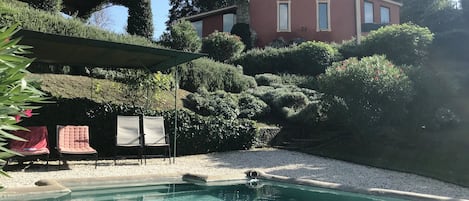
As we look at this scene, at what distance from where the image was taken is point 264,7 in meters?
29.0

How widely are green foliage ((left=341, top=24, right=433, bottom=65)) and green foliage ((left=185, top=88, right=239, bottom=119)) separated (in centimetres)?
913

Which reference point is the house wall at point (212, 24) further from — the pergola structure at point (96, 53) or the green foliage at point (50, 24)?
the pergola structure at point (96, 53)

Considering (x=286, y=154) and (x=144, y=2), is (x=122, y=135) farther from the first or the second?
(x=144, y=2)

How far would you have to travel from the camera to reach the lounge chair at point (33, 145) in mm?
8836


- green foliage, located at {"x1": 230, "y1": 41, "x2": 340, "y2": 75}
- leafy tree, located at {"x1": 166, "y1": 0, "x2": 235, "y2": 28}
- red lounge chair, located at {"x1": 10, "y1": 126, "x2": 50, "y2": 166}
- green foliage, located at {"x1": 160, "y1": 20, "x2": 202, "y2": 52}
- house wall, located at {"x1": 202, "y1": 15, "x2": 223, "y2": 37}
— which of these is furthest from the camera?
leafy tree, located at {"x1": 166, "y1": 0, "x2": 235, "y2": 28}

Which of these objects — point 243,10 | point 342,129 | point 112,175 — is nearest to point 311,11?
point 243,10

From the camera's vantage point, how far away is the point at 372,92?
12.1 m

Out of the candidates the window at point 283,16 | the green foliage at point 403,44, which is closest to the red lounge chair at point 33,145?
the green foliage at point 403,44

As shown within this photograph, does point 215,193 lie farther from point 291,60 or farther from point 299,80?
point 291,60

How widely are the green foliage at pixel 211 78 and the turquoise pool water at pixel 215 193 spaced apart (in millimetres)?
8589

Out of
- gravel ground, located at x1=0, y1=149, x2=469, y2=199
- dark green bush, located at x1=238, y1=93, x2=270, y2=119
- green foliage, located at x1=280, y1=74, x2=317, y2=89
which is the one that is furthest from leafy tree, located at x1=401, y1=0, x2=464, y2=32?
gravel ground, located at x1=0, y1=149, x2=469, y2=199

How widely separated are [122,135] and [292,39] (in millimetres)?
19677

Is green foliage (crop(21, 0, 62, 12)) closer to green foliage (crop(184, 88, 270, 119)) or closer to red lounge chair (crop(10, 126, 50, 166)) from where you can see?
green foliage (crop(184, 88, 270, 119))

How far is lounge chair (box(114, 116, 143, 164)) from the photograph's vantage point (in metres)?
10.4
